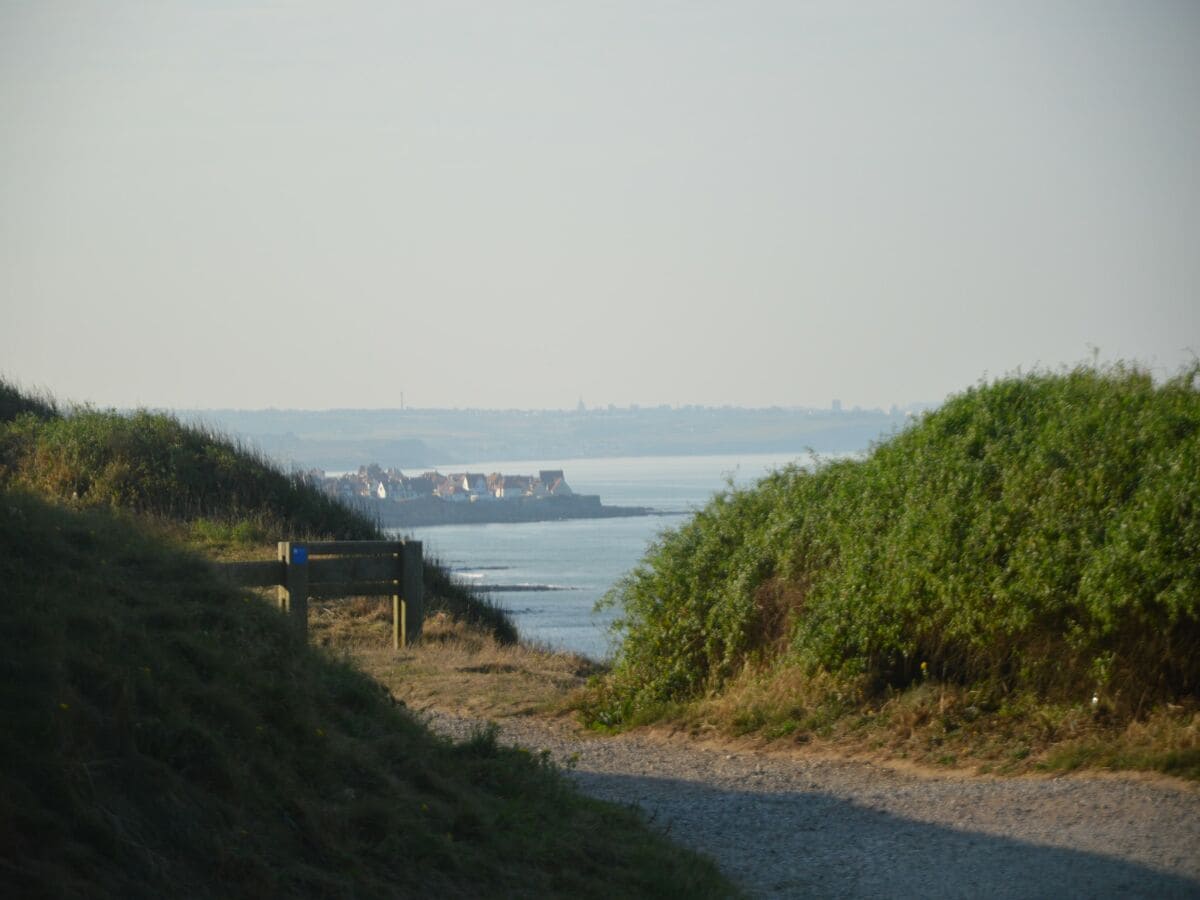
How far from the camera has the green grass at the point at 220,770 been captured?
4.81 meters

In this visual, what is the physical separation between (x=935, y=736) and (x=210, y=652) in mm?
5604

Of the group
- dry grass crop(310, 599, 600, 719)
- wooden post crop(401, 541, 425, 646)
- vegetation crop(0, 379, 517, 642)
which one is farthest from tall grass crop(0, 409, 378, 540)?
wooden post crop(401, 541, 425, 646)

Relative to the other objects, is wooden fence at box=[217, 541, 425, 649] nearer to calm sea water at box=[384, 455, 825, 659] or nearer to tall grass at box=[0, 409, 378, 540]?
tall grass at box=[0, 409, 378, 540]

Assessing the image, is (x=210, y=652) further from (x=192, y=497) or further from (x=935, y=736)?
(x=192, y=497)

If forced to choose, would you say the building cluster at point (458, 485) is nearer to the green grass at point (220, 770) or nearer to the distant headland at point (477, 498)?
the distant headland at point (477, 498)

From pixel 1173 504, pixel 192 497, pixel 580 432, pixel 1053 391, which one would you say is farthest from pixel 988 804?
pixel 580 432

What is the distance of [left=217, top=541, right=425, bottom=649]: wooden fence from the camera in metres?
13.1

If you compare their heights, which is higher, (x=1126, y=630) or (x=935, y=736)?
(x=1126, y=630)

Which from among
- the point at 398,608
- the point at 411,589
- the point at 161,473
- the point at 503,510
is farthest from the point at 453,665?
the point at 503,510

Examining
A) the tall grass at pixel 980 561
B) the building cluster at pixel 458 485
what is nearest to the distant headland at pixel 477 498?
the building cluster at pixel 458 485

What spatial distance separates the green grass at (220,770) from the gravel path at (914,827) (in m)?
0.69

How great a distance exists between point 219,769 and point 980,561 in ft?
19.7

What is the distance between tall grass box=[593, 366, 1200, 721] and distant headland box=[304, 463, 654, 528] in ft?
80.9

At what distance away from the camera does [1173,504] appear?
28.3ft
